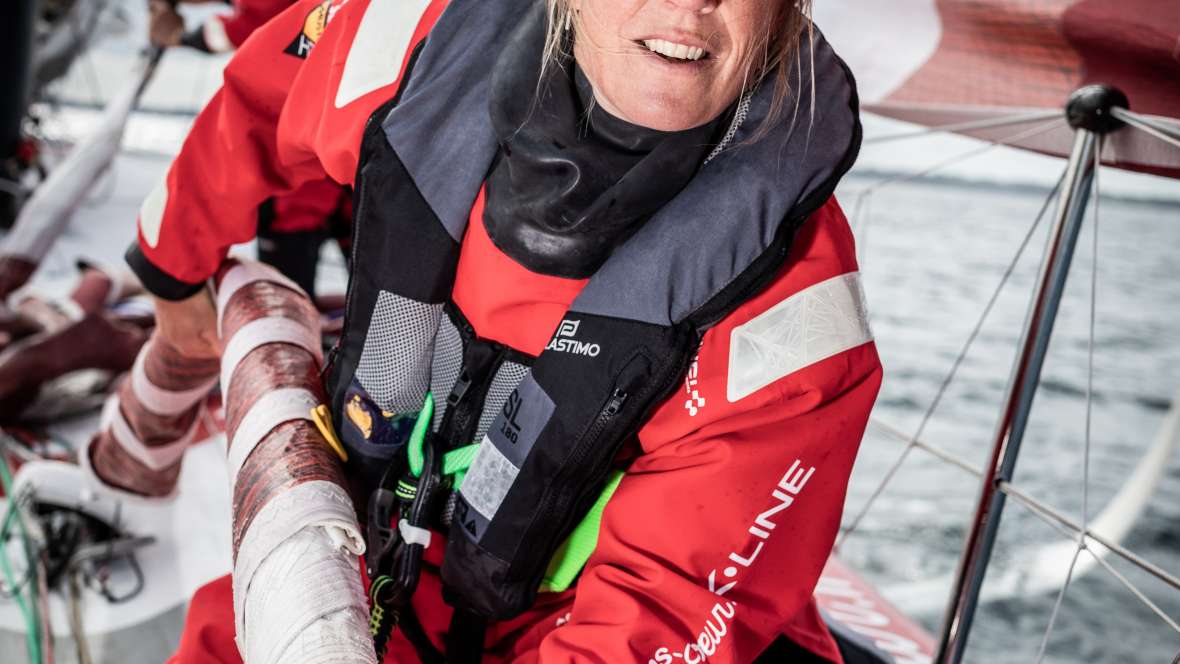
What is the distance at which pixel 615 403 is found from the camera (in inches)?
33.1

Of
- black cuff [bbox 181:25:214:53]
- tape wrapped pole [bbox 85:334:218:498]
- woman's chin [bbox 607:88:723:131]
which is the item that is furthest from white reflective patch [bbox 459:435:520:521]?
black cuff [bbox 181:25:214:53]

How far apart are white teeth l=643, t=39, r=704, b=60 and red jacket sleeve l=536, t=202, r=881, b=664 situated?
20 cm

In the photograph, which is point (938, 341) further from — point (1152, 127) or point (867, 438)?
point (1152, 127)

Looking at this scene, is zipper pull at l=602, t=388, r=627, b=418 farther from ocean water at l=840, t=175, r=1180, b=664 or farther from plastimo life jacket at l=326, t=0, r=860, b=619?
ocean water at l=840, t=175, r=1180, b=664

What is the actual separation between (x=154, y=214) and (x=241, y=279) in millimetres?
131

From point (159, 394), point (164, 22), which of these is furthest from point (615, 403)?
point (164, 22)

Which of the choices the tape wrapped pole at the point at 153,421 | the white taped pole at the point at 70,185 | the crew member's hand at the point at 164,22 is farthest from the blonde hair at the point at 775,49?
the white taped pole at the point at 70,185

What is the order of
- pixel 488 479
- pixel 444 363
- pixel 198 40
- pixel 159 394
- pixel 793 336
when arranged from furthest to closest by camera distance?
pixel 198 40 → pixel 159 394 → pixel 444 363 → pixel 488 479 → pixel 793 336

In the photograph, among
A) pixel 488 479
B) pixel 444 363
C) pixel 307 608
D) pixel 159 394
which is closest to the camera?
pixel 307 608

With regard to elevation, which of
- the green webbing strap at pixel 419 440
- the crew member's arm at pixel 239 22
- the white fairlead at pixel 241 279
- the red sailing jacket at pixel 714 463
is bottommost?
the crew member's arm at pixel 239 22

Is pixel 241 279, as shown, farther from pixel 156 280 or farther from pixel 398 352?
pixel 398 352

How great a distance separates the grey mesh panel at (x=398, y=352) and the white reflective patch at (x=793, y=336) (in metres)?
0.33

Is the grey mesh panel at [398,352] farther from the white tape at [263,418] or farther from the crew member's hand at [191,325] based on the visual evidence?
the crew member's hand at [191,325]

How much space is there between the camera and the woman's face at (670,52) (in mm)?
756
